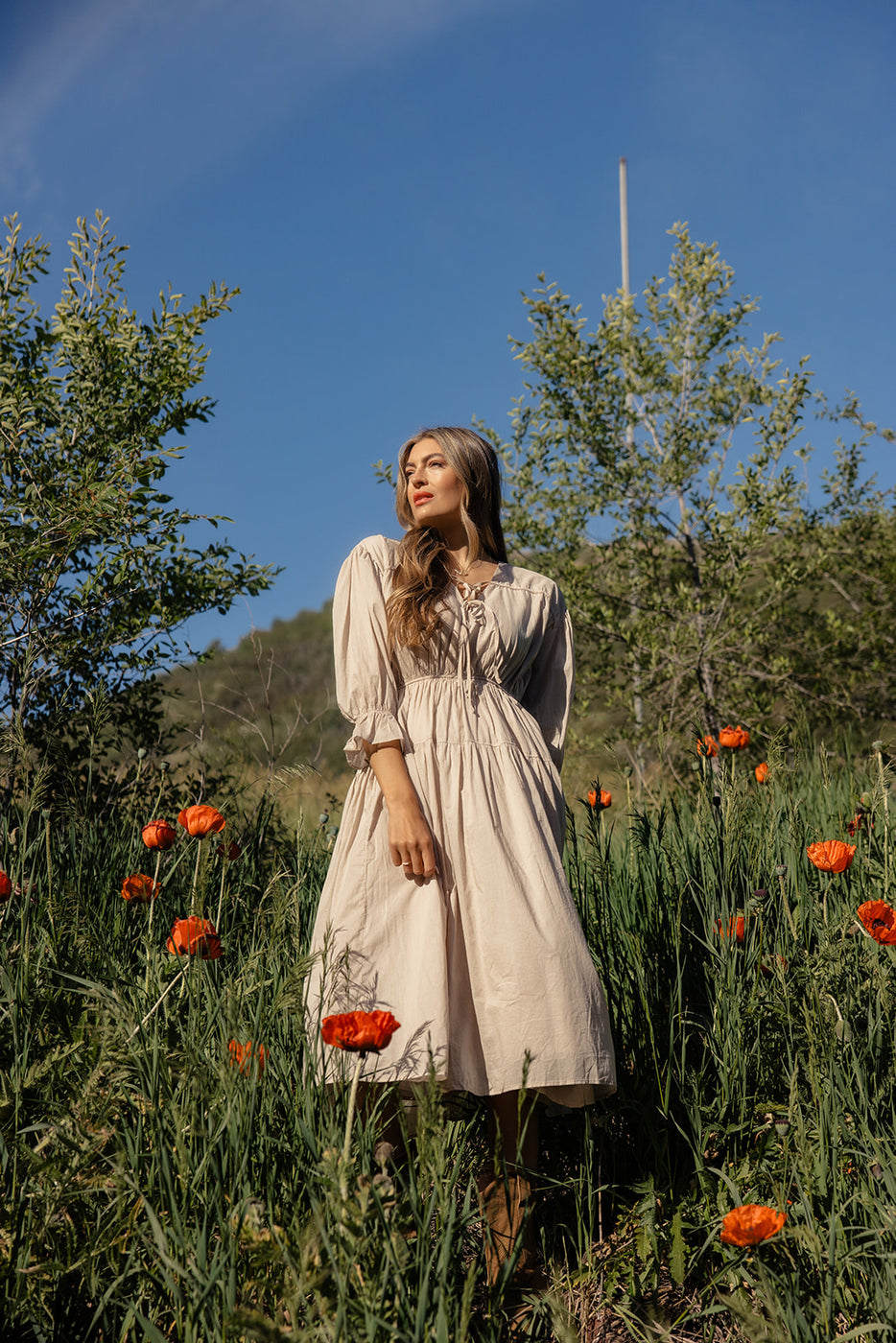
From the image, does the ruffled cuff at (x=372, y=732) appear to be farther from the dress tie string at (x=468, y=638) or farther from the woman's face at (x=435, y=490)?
the woman's face at (x=435, y=490)

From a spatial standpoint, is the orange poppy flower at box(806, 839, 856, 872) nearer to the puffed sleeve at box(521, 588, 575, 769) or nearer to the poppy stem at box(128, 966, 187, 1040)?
the puffed sleeve at box(521, 588, 575, 769)

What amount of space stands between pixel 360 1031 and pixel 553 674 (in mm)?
1289

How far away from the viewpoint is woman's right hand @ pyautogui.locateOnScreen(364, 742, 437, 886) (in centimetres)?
197

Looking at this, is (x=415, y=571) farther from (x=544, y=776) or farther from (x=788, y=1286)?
(x=788, y=1286)

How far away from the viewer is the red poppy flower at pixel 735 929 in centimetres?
207

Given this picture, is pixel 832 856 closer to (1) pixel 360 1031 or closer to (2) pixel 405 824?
(2) pixel 405 824

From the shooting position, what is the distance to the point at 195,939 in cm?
165

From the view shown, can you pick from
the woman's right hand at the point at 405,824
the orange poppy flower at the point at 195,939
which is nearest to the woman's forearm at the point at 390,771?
the woman's right hand at the point at 405,824

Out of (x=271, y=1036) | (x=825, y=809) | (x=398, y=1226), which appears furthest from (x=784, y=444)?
(x=398, y=1226)

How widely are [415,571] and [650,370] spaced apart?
3.72 m

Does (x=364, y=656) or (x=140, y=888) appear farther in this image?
(x=364, y=656)

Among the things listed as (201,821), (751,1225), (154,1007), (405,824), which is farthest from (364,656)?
(751,1225)

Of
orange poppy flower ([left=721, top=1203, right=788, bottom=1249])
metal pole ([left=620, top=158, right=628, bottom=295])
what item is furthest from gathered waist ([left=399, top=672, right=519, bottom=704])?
metal pole ([left=620, top=158, right=628, bottom=295])

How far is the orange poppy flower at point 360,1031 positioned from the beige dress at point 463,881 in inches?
12.5
